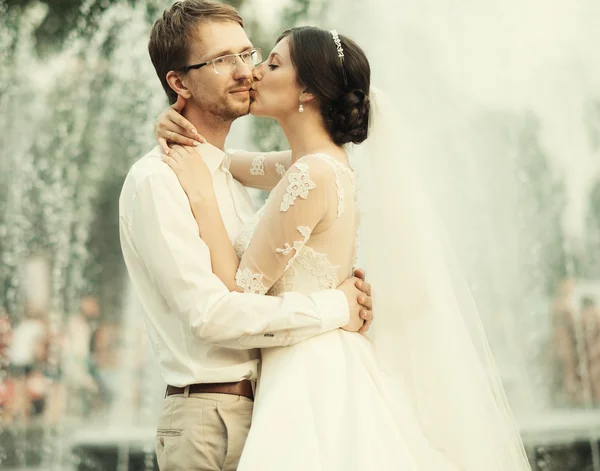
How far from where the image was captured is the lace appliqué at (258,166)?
3.94 metres

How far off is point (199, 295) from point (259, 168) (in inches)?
43.9

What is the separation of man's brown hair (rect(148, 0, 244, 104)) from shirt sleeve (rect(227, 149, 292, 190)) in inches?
22.2

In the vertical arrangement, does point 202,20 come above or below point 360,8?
below

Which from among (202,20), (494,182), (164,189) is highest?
(202,20)

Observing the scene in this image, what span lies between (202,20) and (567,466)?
5969 mm

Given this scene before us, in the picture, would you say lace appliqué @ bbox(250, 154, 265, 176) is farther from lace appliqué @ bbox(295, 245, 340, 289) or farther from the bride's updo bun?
lace appliqué @ bbox(295, 245, 340, 289)

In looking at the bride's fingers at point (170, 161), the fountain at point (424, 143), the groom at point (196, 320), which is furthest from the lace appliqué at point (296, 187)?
the fountain at point (424, 143)

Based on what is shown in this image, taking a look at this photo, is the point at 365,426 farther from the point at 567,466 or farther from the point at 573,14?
the point at 573,14

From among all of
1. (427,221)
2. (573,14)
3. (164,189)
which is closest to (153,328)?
(164,189)

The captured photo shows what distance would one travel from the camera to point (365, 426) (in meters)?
2.89

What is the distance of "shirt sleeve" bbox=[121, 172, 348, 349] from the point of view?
2.95m

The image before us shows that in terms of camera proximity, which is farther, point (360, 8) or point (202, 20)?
point (360, 8)

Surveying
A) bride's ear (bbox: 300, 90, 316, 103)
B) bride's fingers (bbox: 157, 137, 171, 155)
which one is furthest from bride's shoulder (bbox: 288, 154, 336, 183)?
bride's fingers (bbox: 157, 137, 171, 155)

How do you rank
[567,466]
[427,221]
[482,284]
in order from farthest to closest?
[482,284], [567,466], [427,221]
